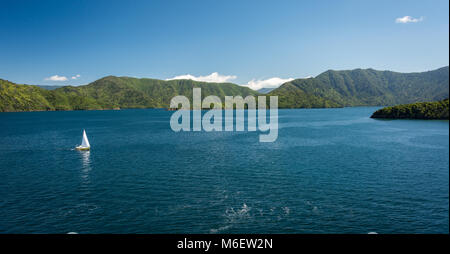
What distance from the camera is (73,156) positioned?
90.1 meters

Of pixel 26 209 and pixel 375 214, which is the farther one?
pixel 26 209

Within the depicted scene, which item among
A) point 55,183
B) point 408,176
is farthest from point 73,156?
point 408,176
